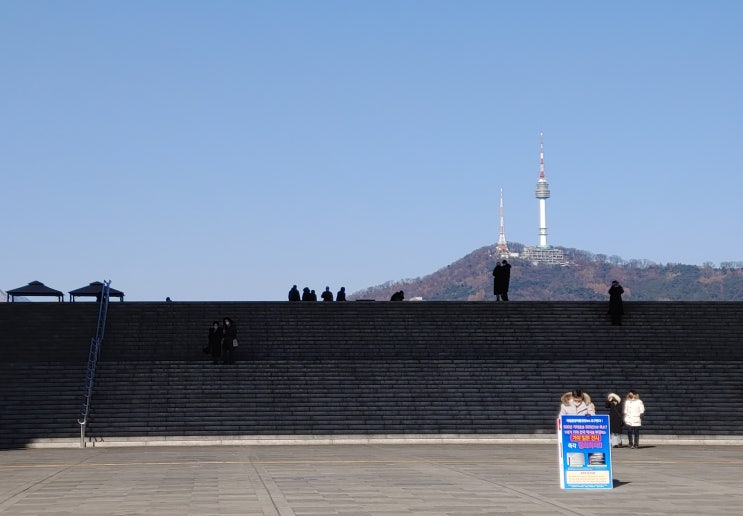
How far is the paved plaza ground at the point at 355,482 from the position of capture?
14836 millimetres

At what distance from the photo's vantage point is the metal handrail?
30859mm

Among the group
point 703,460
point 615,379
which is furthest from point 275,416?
point 703,460

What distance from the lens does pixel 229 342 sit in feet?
116

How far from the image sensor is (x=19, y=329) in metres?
38.6

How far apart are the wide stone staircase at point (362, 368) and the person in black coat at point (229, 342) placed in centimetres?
52

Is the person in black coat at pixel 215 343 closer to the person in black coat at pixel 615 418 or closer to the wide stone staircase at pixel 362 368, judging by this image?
the wide stone staircase at pixel 362 368

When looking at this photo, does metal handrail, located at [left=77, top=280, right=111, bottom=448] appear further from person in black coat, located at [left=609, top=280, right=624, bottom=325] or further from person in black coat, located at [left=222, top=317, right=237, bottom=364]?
person in black coat, located at [left=609, top=280, right=624, bottom=325]

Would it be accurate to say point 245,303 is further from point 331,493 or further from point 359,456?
point 331,493

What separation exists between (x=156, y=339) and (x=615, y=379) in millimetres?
13648

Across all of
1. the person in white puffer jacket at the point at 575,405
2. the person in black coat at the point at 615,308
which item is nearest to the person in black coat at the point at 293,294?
the person in black coat at the point at 615,308

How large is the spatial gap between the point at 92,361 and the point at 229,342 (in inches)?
148

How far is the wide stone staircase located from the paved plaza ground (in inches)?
137

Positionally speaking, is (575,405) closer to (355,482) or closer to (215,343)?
(355,482)

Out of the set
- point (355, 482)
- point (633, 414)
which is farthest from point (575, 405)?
point (633, 414)
